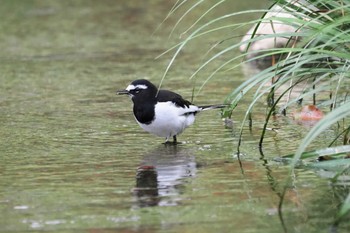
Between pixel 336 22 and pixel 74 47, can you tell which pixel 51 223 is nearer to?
pixel 336 22

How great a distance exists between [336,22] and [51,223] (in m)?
2.10

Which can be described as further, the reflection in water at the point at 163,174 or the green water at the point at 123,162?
the reflection in water at the point at 163,174

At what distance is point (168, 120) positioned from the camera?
8047 millimetres

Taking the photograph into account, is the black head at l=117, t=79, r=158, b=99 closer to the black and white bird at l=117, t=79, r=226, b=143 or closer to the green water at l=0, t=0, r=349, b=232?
the black and white bird at l=117, t=79, r=226, b=143

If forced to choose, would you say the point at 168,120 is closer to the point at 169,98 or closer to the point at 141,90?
the point at 169,98

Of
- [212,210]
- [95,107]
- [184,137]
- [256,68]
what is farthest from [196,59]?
[212,210]

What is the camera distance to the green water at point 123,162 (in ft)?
18.2

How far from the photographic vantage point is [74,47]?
568 inches

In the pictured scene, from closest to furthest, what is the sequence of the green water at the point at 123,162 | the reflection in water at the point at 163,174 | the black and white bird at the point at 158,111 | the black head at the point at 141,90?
the green water at the point at 123,162, the reflection in water at the point at 163,174, the black and white bird at the point at 158,111, the black head at the point at 141,90

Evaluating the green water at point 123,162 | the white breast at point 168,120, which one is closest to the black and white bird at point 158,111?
the white breast at point 168,120

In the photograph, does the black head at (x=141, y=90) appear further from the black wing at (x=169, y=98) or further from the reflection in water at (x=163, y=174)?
the reflection in water at (x=163, y=174)

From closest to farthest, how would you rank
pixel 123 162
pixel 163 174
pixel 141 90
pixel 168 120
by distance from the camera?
pixel 163 174 → pixel 123 162 → pixel 168 120 → pixel 141 90

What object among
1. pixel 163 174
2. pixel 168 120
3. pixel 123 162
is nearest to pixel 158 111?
pixel 168 120

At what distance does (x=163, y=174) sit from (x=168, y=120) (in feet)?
4.14
